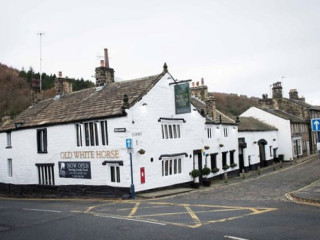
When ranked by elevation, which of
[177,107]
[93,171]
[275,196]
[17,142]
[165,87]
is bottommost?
[275,196]

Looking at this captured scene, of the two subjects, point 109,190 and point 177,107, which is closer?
point 109,190

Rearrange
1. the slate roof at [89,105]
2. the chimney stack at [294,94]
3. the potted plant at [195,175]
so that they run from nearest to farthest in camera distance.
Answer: the slate roof at [89,105] < the potted plant at [195,175] < the chimney stack at [294,94]

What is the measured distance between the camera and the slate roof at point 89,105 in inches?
875

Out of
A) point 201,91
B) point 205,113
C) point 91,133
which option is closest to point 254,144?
point 201,91

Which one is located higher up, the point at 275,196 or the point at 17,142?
the point at 17,142

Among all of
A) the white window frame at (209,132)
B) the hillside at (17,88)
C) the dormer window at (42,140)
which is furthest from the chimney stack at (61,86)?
the hillside at (17,88)

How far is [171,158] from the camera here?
23.9m

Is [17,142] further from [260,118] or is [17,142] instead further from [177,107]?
[260,118]

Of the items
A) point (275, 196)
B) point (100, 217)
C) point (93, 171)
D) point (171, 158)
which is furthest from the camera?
point (171, 158)

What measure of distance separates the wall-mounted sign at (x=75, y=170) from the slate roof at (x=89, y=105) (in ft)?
10.1

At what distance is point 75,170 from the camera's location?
2345 centimetres

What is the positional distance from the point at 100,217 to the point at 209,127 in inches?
730

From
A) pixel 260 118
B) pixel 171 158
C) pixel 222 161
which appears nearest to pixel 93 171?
pixel 171 158

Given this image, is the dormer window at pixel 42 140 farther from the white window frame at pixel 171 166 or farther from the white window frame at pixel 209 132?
the white window frame at pixel 209 132
